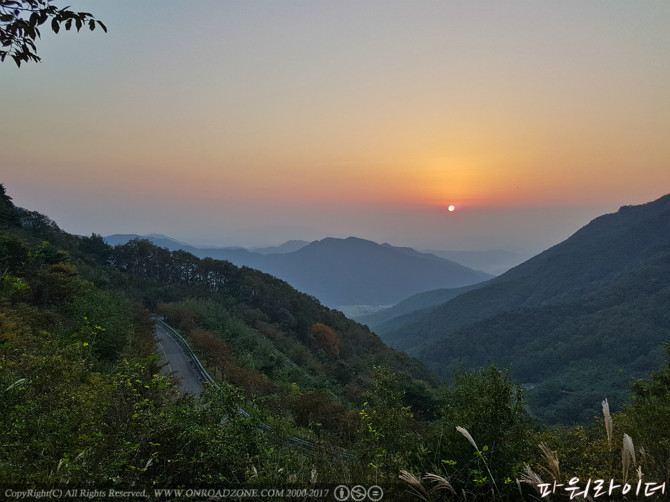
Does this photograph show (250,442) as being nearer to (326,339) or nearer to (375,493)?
(375,493)

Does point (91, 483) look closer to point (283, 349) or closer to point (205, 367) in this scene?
point (205, 367)

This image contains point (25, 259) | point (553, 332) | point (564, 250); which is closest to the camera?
point (25, 259)

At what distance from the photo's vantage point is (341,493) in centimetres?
443

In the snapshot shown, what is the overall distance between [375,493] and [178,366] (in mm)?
20002

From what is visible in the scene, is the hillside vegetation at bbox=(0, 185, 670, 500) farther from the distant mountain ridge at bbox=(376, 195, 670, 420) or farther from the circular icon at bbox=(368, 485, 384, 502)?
the distant mountain ridge at bbox=(376, 195, 670, 420)

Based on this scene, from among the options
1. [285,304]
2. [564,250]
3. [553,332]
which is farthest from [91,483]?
[564,250]

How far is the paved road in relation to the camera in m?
18.0

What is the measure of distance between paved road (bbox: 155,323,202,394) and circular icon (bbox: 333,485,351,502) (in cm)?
1320

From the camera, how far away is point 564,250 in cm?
18675

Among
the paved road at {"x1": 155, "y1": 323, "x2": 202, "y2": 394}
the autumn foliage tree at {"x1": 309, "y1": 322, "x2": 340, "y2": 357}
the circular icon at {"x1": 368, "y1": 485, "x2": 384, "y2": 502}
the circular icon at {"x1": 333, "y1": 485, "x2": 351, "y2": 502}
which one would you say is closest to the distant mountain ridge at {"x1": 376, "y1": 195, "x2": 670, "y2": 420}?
the autumn foliage tree at {"x1": 309, "y1": 322, "x2": 340, "y2": 357}

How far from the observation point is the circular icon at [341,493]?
14.3 feet

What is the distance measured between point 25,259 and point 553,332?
12532cm

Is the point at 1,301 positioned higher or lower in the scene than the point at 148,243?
lower

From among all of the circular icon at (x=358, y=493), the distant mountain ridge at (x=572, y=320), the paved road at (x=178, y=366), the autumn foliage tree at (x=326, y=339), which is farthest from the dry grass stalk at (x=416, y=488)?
the autumn foliage tree at (x=326, y=339)
